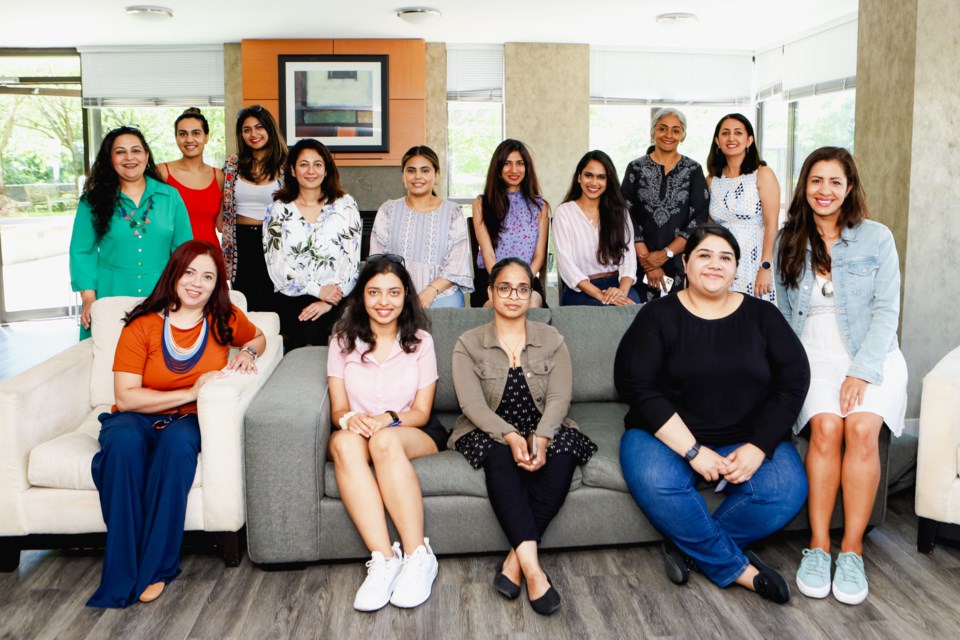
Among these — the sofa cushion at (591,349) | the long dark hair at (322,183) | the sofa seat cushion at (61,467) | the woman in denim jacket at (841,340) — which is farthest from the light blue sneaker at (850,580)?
the long dark hair at (322,183)

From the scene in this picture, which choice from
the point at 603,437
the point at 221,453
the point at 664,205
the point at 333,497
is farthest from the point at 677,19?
the point at 221,453

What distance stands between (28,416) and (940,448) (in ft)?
9.62

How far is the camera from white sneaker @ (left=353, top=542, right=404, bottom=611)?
2494 millimetres

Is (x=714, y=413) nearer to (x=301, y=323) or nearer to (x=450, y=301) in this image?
(x=450, y=301)

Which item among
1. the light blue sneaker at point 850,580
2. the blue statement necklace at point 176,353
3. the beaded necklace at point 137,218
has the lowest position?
the light blue sneaker at point 850,580

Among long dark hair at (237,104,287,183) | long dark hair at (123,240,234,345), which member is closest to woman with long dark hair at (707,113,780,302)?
long dark hair at (237,104,287,183)

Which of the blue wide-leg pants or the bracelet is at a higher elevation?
the bracelet

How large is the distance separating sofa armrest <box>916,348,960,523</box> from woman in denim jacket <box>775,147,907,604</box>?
0.32ft

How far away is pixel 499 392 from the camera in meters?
2.90

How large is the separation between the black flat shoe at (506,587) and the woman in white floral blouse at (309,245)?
4.88 feet

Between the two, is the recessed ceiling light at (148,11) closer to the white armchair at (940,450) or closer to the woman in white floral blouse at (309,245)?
the woman in white floral blouse at (309,245)

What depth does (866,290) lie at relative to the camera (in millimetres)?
2879

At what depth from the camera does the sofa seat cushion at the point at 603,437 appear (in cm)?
280

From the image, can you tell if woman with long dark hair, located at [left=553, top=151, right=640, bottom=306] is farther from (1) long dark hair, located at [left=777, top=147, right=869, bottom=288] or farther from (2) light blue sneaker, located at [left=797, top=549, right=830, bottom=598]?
(2) light blue sneaker, located at [left=797, top=549, right=830, bottom=598]
